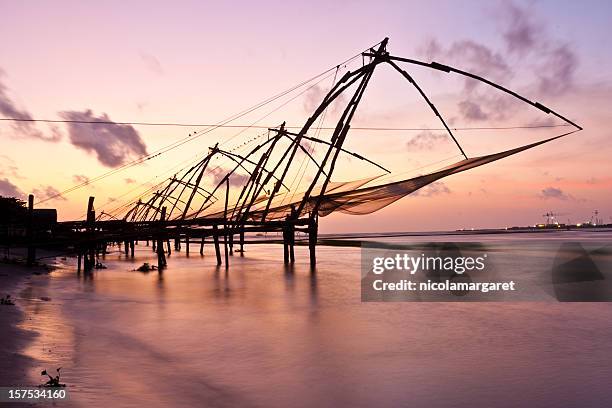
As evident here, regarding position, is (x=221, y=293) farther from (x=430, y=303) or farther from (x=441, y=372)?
(x=441, y=372)

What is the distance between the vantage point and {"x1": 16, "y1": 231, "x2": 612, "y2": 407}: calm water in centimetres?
479

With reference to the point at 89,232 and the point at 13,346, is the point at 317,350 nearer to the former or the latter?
the point at 13,346

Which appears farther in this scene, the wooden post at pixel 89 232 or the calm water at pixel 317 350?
the wooden post at pixel 89 232

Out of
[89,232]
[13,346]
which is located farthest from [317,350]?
[89,232]

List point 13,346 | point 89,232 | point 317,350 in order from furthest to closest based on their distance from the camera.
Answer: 1. point 89,232
2. point 317,350
3. point 13,346

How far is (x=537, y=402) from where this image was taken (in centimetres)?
463

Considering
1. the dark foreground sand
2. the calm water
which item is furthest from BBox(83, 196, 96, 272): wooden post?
the dark foreground sand

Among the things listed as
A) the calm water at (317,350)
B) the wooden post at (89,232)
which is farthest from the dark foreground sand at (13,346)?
Result: the wooden post at (89,232)

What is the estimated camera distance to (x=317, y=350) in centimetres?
685

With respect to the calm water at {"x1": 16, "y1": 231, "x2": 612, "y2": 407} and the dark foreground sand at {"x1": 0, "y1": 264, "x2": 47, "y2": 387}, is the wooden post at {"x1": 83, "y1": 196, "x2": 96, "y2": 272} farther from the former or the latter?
the dark foreground sand at {"x1": 0, "y1": 264, "x2": 47, "y2": 387}

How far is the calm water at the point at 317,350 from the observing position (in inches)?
189

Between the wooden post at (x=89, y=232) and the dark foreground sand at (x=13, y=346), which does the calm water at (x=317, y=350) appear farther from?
the wooden post at (x=89, y=232)

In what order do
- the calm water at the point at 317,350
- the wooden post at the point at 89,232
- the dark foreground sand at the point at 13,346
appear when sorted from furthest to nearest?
1. the wooden post at the point at 89,232
2. the calm water at the point at 317,350
3. the dark foreground sand at the point at 13,346

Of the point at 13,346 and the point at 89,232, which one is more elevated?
the point at 89,232
